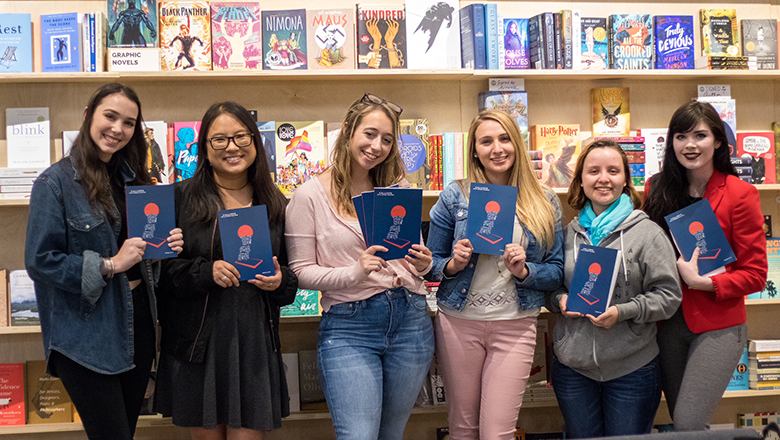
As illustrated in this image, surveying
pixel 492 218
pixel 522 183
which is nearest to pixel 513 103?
pixel 522 183

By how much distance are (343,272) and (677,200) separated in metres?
1.44

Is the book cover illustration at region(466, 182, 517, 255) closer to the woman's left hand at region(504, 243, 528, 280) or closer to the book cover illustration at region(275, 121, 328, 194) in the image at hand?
the woman's left hand at region(504, 243, 528, 280)

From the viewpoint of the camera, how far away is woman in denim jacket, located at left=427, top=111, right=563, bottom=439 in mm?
2146

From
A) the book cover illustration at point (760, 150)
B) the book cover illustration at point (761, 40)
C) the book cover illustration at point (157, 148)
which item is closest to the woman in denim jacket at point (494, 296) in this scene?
the book cover illustration at point (157, 148)

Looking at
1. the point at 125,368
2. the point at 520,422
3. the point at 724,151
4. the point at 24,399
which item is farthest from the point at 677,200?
the point at 24,399

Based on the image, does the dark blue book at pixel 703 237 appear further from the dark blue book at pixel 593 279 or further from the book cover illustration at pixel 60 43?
the book cover illustration at pixel 60 43

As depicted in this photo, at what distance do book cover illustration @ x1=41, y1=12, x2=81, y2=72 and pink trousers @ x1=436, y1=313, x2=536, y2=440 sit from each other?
2.29 meters

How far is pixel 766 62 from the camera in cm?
320

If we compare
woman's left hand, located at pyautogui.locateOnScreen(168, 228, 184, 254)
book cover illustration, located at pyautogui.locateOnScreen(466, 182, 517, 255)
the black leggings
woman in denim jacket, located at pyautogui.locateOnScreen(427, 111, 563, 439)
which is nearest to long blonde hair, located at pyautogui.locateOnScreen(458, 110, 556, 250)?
woman in denim jacket, located at pyautogui.locateOnScreen(427, 111, 563, 439)

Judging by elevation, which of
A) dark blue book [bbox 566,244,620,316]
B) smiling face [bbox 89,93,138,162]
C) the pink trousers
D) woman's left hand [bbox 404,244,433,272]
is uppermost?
smiling face [bbox 89,93,138,162]

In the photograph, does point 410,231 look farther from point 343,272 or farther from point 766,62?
point 766,62

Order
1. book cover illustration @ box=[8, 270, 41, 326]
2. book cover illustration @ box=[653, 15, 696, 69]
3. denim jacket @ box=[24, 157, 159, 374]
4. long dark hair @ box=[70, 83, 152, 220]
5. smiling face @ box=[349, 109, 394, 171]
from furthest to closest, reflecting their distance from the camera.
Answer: book cover illustration @ box=[653, 15, 696, 69] < book cover illustration @ box=[8, 270, 41, 326] < smiling face @ box=[349, 109, 394, 171] < long dark hair @ box=[70, 83, 152, 220] < denim jacket @ box=[24, 157, 159, 374]

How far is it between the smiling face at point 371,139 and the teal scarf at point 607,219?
881 millimetres

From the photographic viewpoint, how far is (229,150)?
204cm
